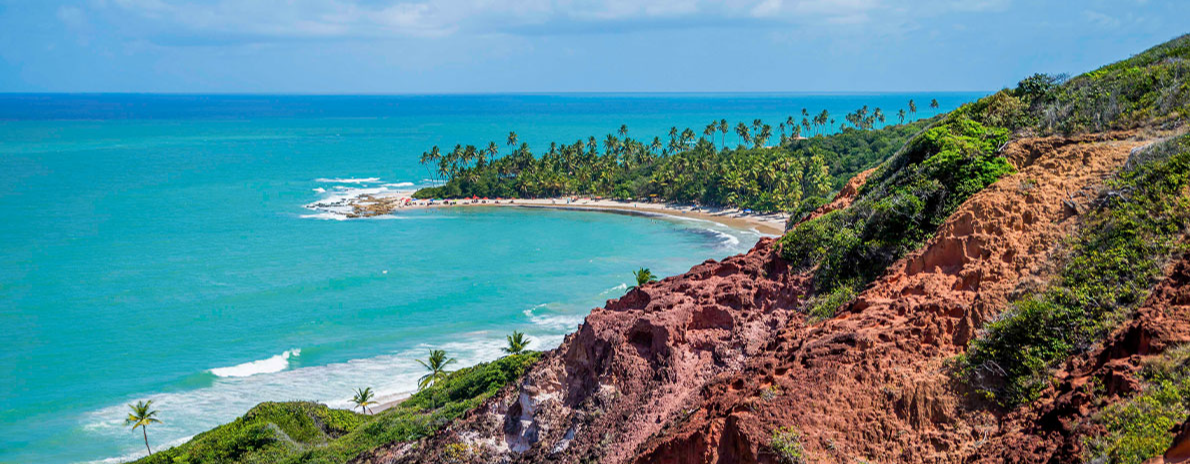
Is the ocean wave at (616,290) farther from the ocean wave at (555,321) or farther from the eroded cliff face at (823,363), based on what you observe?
the eroded cliff face at (823,363)

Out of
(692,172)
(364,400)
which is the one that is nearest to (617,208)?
(692,172)

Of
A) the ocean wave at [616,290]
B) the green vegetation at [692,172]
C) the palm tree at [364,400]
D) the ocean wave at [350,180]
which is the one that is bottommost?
the palm tree at [364,400]

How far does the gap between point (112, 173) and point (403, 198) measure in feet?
199

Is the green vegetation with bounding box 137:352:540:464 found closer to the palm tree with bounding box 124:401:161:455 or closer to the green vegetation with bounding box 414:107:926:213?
the palm tree with bounding box 124:401:161:455

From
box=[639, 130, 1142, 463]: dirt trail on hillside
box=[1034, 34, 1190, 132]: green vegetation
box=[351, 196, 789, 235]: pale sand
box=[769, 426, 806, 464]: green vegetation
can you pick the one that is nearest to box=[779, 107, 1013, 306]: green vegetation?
box=[639, 130, 1142, 463]: dirt trail on hillside

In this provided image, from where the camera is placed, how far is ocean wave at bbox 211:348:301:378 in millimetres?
42812

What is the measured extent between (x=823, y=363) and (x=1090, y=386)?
3873mm

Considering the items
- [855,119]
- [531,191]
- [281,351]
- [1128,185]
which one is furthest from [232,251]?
[855,119]

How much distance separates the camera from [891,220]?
17562 millimetres

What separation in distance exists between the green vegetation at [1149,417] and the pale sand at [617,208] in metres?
71.2

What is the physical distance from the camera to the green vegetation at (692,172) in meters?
94.4

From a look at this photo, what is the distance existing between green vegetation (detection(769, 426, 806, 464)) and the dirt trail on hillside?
0.10 metres

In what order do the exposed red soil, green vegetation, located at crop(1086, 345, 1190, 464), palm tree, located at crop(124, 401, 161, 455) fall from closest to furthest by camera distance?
1. green vegetation, located at crop(1086, 345, 1190, 464)
2. the exposed red soil
3. palm tree, located at crop(124, 401, 161, 455)

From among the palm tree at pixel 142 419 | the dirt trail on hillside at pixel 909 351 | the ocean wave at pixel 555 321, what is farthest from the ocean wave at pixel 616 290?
the dirt trail on hillside at pixel 909 351
